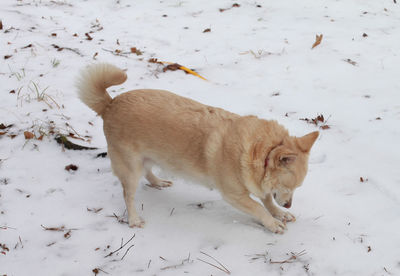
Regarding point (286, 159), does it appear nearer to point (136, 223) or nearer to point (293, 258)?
point (293, 258)

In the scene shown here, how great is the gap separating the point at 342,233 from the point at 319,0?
510 centimetres

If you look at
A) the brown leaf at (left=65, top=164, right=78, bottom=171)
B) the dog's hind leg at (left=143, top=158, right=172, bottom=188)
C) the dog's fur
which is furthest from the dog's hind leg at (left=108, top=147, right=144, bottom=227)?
the brown leaf at (left=65, top=164, right=78, bottom=171)

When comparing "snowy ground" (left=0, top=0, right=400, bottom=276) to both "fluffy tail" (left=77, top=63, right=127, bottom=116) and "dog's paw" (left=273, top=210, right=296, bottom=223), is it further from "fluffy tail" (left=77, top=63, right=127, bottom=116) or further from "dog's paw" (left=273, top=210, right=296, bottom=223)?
"fluffy tail" (left=77, top=63, right=127, bottom=116)

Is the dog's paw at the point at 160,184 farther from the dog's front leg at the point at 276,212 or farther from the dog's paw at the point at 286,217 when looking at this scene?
the dog's paw at the point at 286,217

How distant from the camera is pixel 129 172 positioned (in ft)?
9.05

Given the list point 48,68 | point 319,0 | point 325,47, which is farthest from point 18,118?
point 319,0

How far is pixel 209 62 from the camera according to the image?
16.2 ft

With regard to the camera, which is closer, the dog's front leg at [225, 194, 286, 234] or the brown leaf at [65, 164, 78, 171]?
the dog's front leg at [225, 194, 286, 234]

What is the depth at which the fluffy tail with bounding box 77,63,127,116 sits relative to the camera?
103 inches

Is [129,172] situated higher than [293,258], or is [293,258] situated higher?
[129,172]

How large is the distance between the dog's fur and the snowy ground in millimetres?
285

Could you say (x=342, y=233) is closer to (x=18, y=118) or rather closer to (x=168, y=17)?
(x=18, y=118)

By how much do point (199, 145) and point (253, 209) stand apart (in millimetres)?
627

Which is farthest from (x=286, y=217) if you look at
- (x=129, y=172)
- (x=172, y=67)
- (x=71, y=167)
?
(x=172, y=67)
